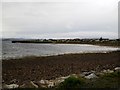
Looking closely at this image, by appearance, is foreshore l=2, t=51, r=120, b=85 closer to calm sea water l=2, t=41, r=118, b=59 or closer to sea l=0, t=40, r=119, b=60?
sea l=0, t=40, r=119, b=60

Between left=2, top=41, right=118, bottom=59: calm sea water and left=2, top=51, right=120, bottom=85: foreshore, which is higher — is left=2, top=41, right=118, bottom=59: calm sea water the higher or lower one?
the lower one

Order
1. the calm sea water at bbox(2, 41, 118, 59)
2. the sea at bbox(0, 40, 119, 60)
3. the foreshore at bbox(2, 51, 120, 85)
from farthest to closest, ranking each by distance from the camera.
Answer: the calm sea water at bbox(2, 41, 118, 59) < the sea at bbox(0, 40, 119, 60) < the foreshore at bbox(2, 51, 120, 85)

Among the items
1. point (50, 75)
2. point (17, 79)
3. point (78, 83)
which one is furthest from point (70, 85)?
point (50, 75)

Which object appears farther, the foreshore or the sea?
the sea

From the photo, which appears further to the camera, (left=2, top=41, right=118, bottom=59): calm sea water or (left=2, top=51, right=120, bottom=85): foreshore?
(left=2, top=41, right=118, bottom=59): calm sea water

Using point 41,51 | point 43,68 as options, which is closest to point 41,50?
point 41,51

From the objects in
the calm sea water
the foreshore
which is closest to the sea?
the calm sea water

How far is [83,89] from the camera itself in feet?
23.9

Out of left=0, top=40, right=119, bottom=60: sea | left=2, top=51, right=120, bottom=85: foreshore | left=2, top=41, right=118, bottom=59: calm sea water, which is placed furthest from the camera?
left=2, top=41, right=118, bottom=59: calm sea water

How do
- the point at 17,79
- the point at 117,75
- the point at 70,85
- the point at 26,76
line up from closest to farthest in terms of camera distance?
the point at 70,85, the point at 117,75, the point at 17,79, the point at 26,76

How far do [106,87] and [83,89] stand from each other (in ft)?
2.56

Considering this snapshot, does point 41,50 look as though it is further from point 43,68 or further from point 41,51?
point 43,68

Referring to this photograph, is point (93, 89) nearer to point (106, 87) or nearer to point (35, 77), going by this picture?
point (106, 87)

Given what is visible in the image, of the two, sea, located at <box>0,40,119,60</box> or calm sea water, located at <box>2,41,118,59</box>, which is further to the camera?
calm sea water, located at <box>2,41,118,59</box>
